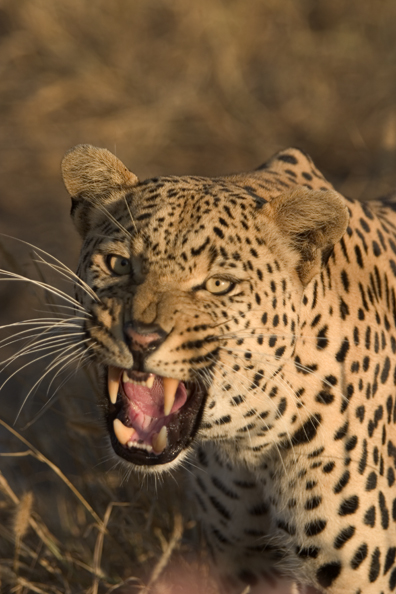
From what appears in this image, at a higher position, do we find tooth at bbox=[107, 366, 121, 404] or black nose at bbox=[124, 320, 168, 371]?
black nose at bbox=[124, 320, 168, 371]

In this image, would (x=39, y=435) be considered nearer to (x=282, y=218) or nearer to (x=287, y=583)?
(x=287, y=583)

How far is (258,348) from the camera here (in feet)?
9.78

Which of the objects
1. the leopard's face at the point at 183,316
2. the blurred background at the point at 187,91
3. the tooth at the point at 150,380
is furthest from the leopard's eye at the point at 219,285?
the blurred background at the point at 187,91

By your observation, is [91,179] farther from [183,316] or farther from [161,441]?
[161,441]

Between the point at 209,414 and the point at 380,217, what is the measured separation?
1.57m

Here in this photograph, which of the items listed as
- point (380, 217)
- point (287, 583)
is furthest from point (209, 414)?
point (380, 217)

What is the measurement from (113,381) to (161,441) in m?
0.28

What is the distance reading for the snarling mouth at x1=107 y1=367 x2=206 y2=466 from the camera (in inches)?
120

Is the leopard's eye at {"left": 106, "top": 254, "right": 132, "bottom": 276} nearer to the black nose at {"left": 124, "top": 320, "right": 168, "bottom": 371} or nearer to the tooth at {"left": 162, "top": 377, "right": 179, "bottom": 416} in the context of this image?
the black nose at {"left": 124, "top": 320, "right": 168, "bottom": 371}

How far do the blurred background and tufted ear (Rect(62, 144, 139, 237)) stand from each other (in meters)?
3.77

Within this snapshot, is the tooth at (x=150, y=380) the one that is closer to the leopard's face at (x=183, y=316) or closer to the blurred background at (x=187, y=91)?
the leopard's face at (x=183, y=316)

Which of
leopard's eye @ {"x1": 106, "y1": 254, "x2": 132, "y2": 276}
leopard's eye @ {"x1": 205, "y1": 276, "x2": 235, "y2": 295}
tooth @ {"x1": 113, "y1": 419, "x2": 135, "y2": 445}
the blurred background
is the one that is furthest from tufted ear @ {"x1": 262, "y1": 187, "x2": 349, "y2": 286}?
the blurred background

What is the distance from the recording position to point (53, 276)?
21.7ft

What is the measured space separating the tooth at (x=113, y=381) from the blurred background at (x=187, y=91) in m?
4.25
